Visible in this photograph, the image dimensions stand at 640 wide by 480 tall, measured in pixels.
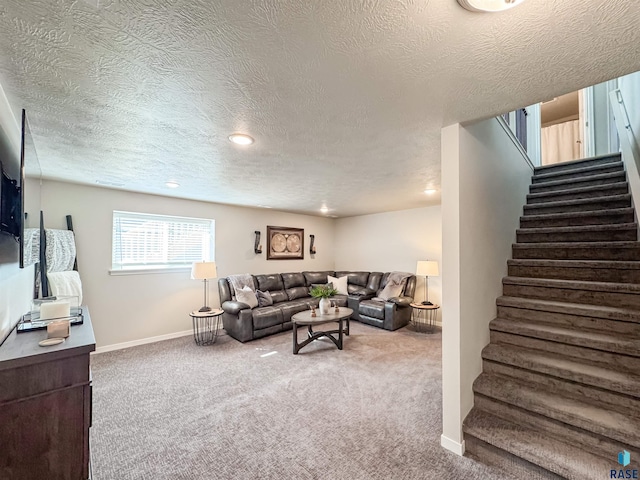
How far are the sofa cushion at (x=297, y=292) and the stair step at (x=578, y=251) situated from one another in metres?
3.85

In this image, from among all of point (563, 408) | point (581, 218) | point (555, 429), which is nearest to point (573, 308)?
point (563, 408)

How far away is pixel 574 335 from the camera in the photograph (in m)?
1.90

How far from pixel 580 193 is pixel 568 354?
211 centimetres

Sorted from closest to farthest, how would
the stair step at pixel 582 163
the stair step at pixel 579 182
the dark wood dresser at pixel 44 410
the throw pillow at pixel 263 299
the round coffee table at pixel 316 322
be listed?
the dark wood dresser at pixel 44 410 < the stair step at pixel 579 182 < the stair step at pixel 582 163 < the round coffee table at pixel 316 322 < the throw pillow at pixel 263 299

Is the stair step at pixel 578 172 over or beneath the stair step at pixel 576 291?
over

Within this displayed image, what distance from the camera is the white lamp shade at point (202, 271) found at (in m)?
4.08

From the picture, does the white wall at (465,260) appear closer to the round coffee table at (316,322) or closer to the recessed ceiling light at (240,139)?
the recessed ceiling light at (240,139)

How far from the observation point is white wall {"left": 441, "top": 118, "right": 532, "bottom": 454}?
183 centimetres

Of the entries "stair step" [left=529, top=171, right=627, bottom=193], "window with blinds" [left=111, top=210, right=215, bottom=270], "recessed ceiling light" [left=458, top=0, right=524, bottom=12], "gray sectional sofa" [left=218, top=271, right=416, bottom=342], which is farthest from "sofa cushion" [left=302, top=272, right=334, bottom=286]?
"recessed ceiling light" [left=458, top=0, right=524, bottom=12]

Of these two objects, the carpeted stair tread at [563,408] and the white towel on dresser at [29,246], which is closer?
the carpeted stair tread at [563,408]

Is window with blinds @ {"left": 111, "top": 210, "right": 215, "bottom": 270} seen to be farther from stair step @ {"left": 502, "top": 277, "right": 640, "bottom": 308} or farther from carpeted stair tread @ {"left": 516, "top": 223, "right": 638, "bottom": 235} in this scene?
carpeted stair tread @ {"left": 516, "top": 223, "right": 638, "bottom": 235}

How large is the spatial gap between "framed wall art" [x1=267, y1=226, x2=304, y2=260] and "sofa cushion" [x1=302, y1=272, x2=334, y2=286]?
482 mm

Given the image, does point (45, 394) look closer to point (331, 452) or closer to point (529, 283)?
point (331, 452)

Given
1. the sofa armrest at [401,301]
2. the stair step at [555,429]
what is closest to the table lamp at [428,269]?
the sofa armrest at [401,301]
